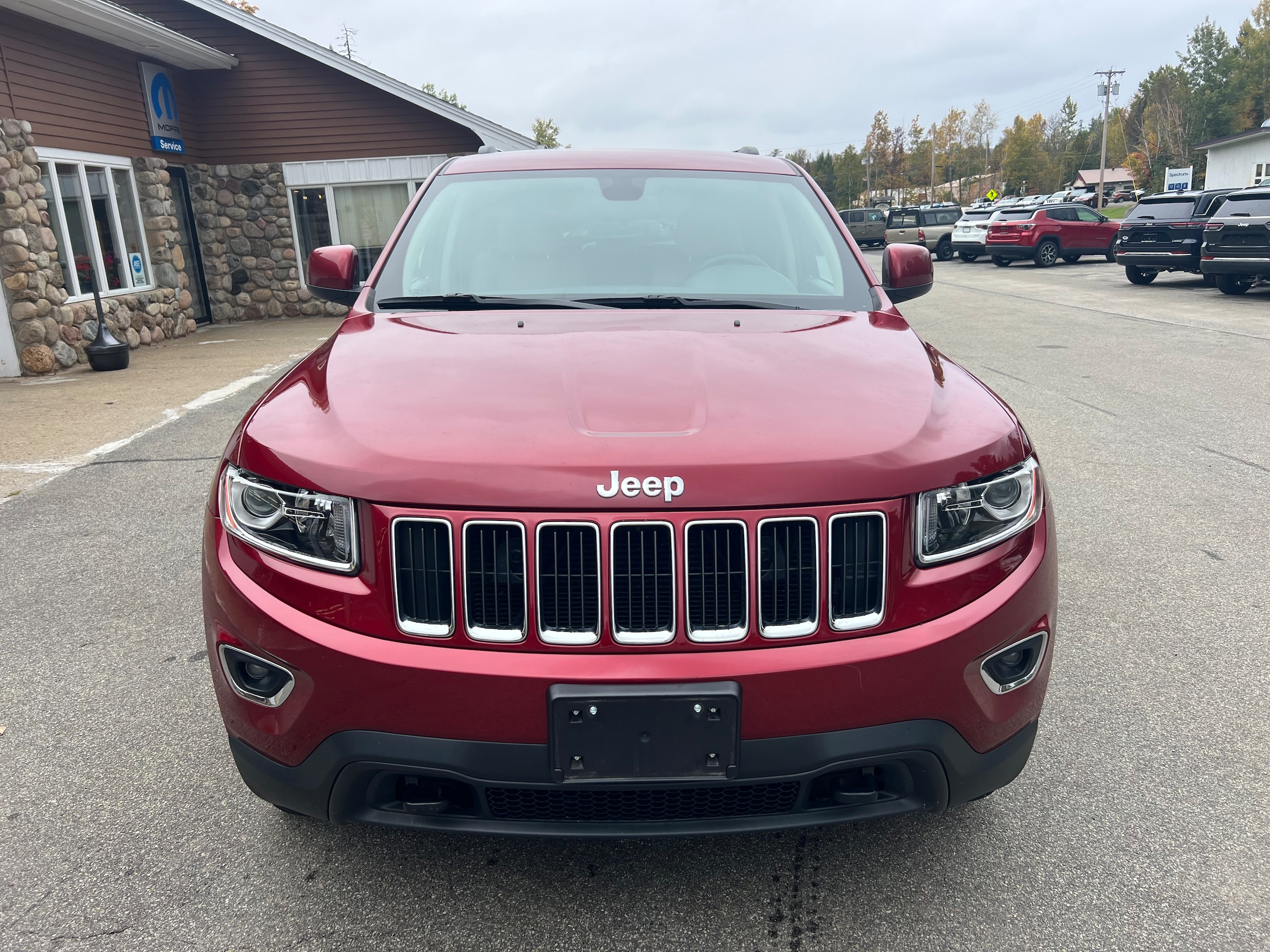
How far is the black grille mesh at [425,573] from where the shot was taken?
6.12 ft

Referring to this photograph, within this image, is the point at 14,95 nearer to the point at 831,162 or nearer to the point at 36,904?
the point at 36,904

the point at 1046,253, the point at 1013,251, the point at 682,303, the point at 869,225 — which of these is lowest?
the point at 1046,253

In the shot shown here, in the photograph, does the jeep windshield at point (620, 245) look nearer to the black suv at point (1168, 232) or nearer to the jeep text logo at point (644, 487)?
the jeep text logo at point (644, 487)

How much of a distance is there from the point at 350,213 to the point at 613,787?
17.2 m

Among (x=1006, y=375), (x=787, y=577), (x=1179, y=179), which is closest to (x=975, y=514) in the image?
(x=787, y=577)

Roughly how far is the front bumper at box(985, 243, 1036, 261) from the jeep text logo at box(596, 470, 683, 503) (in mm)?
27428

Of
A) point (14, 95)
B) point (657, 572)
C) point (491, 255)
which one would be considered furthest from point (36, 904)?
point (14, 95)

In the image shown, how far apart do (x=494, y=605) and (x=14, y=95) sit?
12502 millimetres

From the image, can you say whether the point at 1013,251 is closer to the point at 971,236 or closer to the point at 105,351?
the point at 971,236

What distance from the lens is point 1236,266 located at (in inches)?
644

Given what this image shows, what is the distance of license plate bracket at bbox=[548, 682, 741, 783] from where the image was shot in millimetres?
1804

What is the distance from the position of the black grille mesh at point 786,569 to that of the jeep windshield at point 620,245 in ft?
3.94

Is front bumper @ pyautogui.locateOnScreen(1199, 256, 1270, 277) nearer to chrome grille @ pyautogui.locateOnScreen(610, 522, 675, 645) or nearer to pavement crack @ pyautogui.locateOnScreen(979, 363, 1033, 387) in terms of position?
pavement crack @ pyautogui.locateOnScreen(979, 363, 1033, 387)

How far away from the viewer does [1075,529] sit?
15.9 feet
